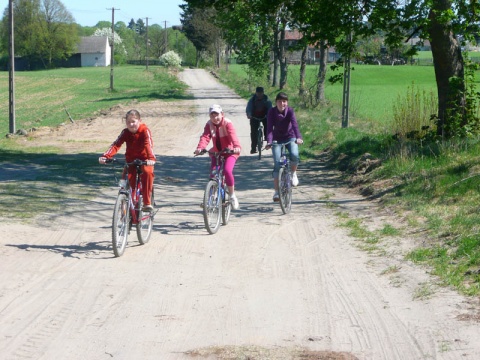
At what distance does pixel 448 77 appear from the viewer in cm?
1702

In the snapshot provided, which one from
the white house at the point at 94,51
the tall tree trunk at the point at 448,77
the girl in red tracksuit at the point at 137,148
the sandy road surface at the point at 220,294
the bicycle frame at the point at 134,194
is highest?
the white house at the point at 94,51

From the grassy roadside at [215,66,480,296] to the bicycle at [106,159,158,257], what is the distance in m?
2.77

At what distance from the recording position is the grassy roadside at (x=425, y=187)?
8.63 meters

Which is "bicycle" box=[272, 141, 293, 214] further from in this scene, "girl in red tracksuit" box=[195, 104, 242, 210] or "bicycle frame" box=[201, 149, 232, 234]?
"girl in red tracksuit" box=[195, 104, 242, 210]

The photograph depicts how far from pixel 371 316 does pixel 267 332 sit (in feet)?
3.36

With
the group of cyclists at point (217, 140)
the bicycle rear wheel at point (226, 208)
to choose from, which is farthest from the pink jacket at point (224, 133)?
the bicycle rear wheel at point (226, 208)

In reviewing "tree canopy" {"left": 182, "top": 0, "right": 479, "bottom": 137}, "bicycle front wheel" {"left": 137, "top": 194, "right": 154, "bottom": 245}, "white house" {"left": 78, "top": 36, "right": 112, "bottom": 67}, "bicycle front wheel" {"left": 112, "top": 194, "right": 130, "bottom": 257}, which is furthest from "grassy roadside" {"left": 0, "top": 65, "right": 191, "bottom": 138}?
"white house" {"left": 78, "top": 36, "right": 112, "bottom": 67}

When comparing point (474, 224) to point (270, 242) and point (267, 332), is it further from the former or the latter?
point (267, 332)

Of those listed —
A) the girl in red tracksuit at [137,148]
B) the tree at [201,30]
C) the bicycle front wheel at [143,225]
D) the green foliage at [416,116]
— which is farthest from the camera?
the tree at [201,30]

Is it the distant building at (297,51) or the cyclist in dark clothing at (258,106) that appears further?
the distant building at (297,51)

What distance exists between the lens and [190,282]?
26.6 ft

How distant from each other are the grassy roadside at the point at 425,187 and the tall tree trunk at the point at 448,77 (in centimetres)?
65

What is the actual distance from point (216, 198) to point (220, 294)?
3491mm

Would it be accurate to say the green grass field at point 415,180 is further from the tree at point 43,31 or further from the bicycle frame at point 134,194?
the tree at point 43,31
